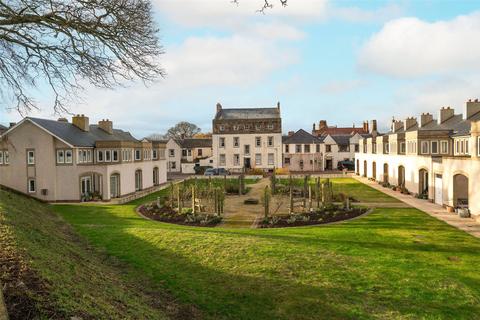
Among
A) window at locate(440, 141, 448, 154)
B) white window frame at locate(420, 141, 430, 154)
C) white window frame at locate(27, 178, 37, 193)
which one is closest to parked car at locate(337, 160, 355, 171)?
white window frame at locate(420, 141, 430, 154)

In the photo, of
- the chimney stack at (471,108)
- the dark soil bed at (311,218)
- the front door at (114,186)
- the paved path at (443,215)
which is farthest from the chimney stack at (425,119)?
the front door at (114,186)

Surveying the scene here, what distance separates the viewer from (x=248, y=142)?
67.9 meters

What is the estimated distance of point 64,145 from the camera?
35.6 meters

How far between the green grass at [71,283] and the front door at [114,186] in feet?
74.3

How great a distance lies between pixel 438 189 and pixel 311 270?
74.4ft

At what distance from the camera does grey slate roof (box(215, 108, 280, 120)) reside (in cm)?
6862

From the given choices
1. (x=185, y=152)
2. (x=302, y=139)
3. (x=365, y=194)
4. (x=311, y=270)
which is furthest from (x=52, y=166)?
(x=302, y=139)

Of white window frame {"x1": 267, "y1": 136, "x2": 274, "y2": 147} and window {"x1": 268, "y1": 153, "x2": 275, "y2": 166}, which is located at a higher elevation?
white window frame {"x1": 267, "y1": 136, "x2": 274, "y2": 147}

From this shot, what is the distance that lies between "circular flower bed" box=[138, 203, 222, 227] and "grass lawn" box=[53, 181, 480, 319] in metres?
4.07

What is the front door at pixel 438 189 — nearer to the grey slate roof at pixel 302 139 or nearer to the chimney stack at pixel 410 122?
the chimney stack at pixel 410 122

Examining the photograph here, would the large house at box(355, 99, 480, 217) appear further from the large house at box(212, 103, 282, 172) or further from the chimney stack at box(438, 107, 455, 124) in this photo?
the large house at box(212, 103, 282, 172)

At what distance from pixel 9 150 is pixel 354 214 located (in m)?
31.4

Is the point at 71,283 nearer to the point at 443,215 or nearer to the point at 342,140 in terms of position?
the point at 443,215

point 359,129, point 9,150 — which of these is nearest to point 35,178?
point 9,150
